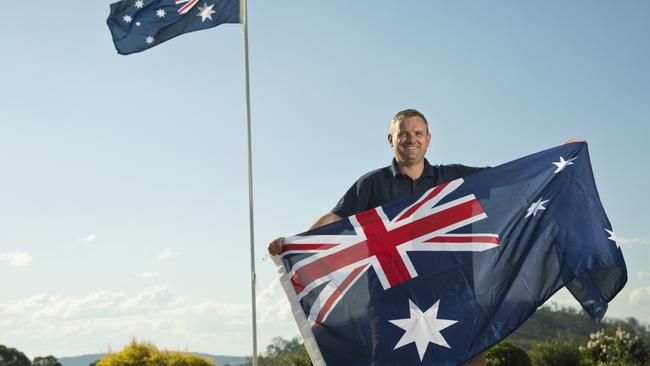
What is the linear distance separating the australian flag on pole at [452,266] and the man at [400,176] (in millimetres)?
77

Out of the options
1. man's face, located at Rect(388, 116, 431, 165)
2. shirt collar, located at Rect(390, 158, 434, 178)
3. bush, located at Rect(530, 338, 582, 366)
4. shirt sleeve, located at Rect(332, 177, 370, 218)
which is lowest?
bush, located at Rect(530, 338, 582, 366)

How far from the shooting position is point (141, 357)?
1293cm

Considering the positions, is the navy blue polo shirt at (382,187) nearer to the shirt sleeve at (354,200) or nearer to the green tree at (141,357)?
the shirt sleeve at (354,200)

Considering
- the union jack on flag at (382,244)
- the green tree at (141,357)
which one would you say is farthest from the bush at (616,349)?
the union jack on flag at (382,244)

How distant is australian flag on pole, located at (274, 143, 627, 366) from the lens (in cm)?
497

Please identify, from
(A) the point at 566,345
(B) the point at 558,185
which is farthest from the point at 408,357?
(A) the point at 566,345

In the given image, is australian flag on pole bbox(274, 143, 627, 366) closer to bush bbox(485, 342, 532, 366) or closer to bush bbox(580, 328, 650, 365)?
bush bbox(485, 342, 532, 366)

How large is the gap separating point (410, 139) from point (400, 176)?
0.35 m

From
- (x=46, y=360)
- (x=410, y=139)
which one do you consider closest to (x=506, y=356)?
(x=410, y=139)

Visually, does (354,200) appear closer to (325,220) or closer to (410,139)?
(325,220)

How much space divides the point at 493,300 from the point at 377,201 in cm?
115

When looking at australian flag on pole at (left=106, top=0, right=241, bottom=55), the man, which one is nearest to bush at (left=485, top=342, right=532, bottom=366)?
australian flag on pole at (left=106, top=0, right=241, bottom=55)

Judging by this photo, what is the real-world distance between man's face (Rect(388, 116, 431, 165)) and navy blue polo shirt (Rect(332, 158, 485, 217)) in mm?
206

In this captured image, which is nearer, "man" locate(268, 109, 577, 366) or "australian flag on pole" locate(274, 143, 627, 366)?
"australian flag on pole" locate(274, 143, 627, 366)
